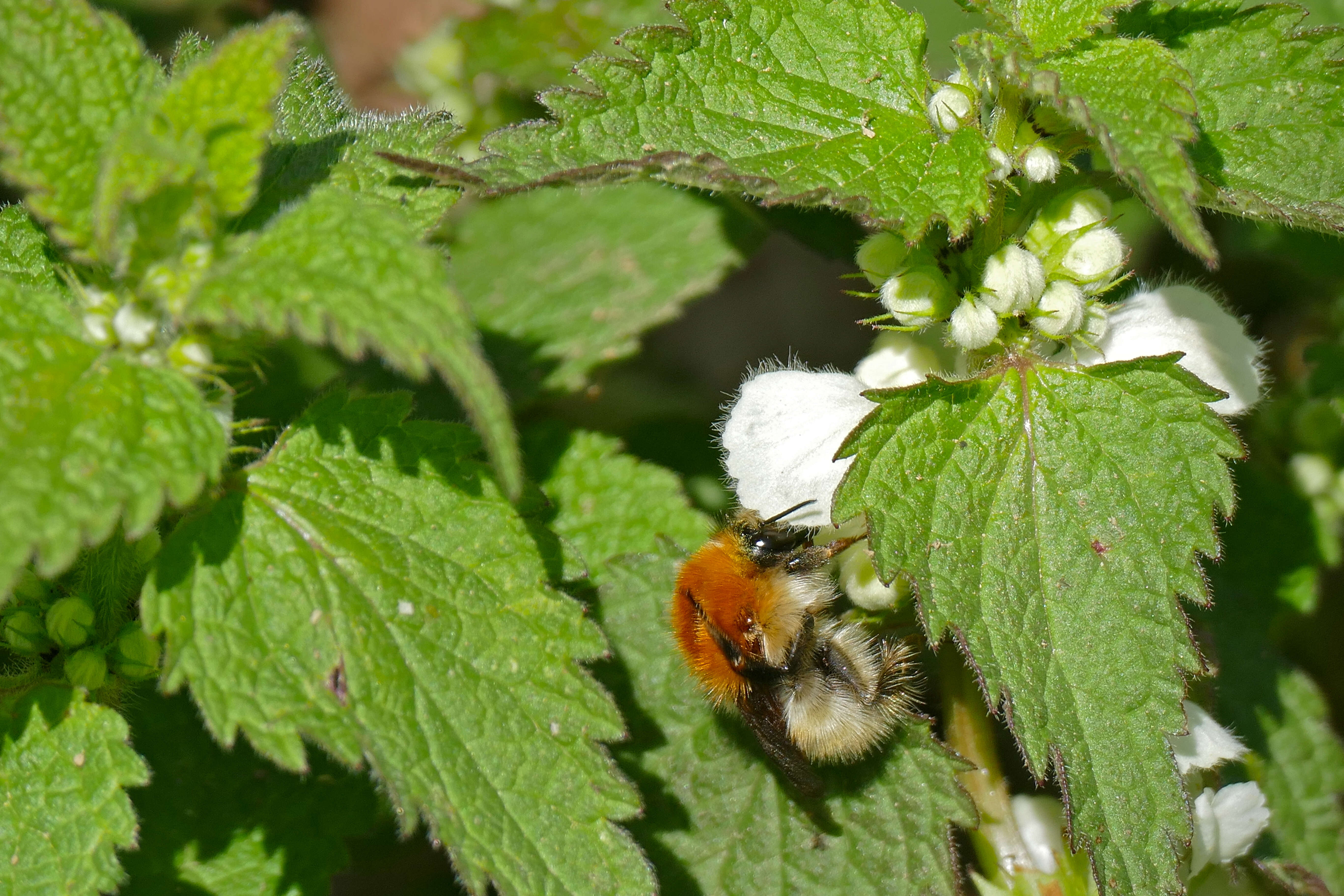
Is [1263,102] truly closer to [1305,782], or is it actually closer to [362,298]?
[362,298]

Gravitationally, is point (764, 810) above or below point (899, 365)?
below

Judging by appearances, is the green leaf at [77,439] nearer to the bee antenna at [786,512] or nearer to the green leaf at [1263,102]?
the bee antenna at [786,512]

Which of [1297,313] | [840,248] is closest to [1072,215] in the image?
[840,248]

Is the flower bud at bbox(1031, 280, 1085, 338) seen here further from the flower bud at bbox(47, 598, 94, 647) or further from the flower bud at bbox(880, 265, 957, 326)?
the flower bud at bbox(47, 598, 94, 647)

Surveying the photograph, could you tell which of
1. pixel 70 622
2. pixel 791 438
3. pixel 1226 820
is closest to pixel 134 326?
pixel 70 622

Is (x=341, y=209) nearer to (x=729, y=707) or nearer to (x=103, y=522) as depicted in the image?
(x=103, y=522)

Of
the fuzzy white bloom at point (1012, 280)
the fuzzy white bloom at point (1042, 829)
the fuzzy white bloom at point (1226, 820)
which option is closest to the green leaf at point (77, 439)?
the fuzzy white bloom at point (1012, 280)
